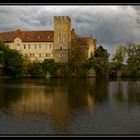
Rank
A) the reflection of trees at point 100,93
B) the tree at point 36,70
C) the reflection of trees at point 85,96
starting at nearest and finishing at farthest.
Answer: the reflection of trees at point 85,96
the reflection of trees at point 100,93
the tree at point 36,70

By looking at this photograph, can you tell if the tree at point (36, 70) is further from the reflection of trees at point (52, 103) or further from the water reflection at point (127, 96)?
the reflection of trees at point (52, 103)

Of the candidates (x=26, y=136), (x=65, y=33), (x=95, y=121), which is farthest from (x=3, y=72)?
(x=26, y=136)

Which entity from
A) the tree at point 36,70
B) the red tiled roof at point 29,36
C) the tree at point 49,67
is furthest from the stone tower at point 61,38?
the tree at point 36,70

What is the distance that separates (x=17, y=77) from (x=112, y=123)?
36583 mm

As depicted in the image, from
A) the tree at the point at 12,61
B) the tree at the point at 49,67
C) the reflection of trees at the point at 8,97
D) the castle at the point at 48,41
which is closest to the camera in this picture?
the reflection of trees at the point at 8,97

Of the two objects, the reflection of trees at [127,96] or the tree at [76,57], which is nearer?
the reflection of trees at [127,96]

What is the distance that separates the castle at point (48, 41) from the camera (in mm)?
48875

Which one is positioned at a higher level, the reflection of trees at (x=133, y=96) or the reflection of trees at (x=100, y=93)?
the reflection of trees at (x=100, y=93)

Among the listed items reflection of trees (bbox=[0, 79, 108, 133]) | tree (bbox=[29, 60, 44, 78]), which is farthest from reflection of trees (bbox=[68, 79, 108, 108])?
tree (bbox=[29, 60, 44, 78])

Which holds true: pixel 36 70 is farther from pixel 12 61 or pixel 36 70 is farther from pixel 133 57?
pixel 133 57

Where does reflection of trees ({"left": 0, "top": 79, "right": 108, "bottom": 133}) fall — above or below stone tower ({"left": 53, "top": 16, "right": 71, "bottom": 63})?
below

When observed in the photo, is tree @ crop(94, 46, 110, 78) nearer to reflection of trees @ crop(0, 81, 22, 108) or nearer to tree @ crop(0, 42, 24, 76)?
tree @ crop(0, 42, 24, 76)

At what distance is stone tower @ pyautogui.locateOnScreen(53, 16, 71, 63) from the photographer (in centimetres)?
4875

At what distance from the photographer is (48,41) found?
50250 millimetres
